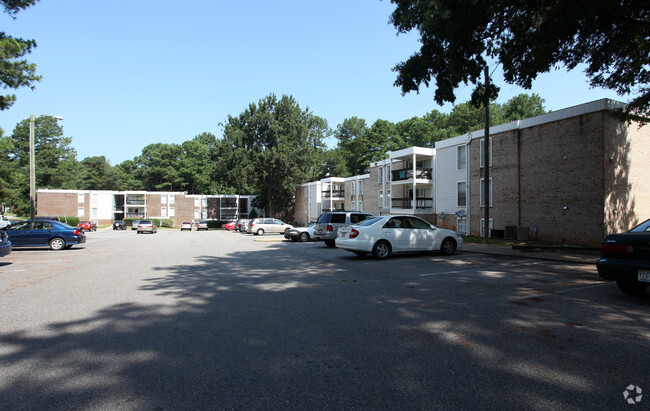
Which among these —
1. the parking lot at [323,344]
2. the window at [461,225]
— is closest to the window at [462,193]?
the window at [461,225]

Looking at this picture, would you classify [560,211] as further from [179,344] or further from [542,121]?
[179,344]

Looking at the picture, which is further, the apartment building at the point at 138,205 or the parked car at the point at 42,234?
the apartment building at the point at 138,205

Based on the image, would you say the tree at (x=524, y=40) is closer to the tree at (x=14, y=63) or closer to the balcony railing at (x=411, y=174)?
the tree at (x=14, y=63)

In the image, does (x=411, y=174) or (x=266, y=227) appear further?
(x=266, y=227)

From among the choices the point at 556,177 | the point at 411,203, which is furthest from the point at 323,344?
the point at 411,203

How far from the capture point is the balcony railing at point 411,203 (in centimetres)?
3303

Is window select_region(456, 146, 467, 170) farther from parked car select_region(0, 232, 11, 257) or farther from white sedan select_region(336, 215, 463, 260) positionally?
parked car select_region(0, 232, 11, 257)

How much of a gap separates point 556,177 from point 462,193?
28.7ft

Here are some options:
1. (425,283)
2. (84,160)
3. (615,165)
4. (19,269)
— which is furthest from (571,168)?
(84,160)

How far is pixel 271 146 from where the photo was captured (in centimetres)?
5622

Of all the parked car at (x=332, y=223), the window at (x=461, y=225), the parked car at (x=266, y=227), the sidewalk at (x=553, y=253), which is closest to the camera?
the sidewalk at (x=553, y=253)

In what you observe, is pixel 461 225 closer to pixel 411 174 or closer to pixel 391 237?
pixel 411 174

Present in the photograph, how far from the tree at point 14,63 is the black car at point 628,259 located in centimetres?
2053

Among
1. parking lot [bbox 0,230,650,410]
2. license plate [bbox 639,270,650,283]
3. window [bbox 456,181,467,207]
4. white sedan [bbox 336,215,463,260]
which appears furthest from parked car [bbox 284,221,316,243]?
license plate [bbox 639,270,650,283]
